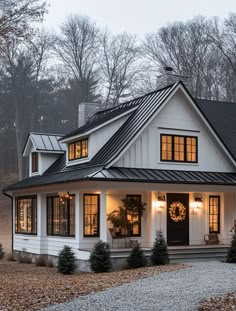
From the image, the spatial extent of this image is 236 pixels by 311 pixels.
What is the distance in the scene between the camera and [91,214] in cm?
1833

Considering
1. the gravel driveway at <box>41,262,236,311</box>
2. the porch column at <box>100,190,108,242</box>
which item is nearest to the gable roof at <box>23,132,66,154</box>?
the porch column at <box>100,190,108,242</box>

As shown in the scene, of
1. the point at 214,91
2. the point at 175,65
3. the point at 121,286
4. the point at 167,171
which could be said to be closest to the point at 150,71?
the point at 175,65

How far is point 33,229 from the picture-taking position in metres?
21.7

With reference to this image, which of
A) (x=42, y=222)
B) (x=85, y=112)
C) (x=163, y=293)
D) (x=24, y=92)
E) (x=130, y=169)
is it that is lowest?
(x=163, y=293)

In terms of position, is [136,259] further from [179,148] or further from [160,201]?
[179,148]

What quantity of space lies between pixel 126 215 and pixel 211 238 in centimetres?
334

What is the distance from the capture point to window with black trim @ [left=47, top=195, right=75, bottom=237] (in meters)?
18.9

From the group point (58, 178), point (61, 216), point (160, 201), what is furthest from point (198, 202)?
point (58, 178)

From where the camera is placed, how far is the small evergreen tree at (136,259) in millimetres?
16109

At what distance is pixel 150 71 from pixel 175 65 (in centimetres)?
231

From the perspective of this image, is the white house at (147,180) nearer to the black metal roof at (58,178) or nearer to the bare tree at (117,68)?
the black metal roof at (58,178)

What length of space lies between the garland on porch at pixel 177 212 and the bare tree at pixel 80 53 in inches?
899

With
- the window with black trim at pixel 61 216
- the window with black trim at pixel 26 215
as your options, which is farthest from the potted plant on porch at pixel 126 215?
the window with black trim at pixel 26 215

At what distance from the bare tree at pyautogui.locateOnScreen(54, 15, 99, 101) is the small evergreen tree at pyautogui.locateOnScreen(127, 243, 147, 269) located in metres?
25.8
